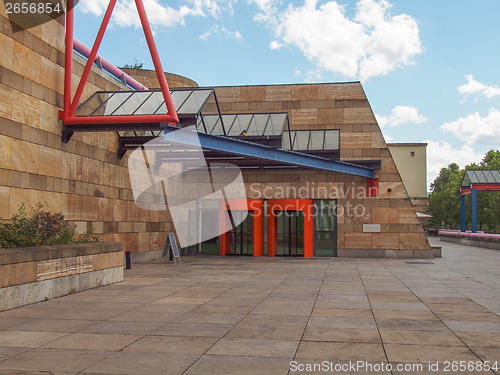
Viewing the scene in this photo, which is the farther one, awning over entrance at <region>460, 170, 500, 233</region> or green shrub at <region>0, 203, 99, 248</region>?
awning over entrance at <region>460, 170, 500, 233</region>

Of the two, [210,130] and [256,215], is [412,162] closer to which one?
[256,215]

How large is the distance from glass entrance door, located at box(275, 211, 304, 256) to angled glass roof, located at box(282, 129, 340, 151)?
3705mm

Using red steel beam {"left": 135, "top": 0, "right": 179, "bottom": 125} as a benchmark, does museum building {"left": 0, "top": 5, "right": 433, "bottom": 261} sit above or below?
below

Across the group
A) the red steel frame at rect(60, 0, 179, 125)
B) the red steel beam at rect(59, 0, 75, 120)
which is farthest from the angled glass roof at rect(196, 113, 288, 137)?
the red steel beam at rect(59, 0, 75, 120)

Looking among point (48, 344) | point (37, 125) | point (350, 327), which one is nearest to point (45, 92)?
point (37, 125)

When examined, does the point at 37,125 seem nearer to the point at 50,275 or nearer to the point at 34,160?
the point at 34,160

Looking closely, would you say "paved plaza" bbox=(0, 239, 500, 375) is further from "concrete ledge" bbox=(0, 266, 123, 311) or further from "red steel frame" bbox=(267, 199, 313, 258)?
"red steel frame" bbox=(267, 199, 313, 258)

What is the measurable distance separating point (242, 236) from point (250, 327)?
20.6 metres

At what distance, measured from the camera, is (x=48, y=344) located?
796 centimetres

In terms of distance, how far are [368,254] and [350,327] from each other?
20.5 metres

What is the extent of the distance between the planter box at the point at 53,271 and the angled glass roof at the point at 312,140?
14913mm

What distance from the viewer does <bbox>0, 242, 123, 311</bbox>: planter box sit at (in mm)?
11320

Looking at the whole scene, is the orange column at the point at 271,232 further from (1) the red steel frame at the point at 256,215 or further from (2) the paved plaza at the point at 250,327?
(2) the paved plaza at the point at 250,327

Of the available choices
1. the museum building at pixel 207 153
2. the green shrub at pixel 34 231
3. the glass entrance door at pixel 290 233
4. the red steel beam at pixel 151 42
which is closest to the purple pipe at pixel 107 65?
the museum building at pixel 207 153
